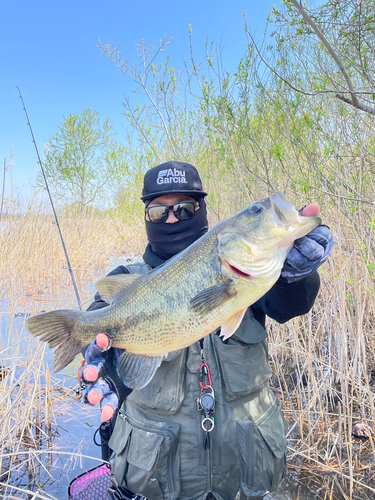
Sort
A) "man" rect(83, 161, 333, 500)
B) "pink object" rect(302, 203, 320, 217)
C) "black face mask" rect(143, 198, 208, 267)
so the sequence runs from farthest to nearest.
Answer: "black face mask" rect(143, 198, 208, 267) → "man" rect(83, 161, 333, 500) → "pink object" rect(302, 203, 320, 217)

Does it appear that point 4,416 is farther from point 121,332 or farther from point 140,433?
point 121,332

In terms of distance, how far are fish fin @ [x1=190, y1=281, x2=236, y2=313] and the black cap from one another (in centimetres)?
101

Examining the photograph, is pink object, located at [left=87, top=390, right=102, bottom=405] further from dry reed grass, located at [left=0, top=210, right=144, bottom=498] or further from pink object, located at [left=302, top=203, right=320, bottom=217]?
pink object, located at [left=302, top=203, right=320, bottom=217]

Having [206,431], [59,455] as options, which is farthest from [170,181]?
[59,455]

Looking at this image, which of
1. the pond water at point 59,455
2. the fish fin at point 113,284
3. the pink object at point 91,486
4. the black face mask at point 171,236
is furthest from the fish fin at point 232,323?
the pink object at point 91,486

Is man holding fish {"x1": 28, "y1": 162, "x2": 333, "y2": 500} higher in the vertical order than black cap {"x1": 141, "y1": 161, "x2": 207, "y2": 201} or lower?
lower

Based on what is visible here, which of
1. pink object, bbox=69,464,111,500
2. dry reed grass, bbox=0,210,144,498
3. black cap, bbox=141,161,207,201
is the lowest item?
pink object, bbox=69,464,111,500

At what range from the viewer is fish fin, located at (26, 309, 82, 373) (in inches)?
77.0

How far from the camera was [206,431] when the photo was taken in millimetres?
1966

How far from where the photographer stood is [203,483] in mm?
1966

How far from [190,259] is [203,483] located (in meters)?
1.18

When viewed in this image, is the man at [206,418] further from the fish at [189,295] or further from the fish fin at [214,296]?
the fish fin at [214,296]

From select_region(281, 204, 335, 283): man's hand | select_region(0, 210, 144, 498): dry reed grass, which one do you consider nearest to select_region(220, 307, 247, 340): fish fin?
select_region(281, 204, 335, 283): man's hand

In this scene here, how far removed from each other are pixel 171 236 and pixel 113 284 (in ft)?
2.06
